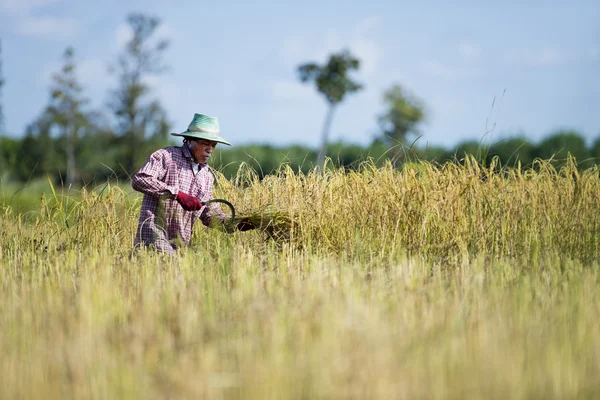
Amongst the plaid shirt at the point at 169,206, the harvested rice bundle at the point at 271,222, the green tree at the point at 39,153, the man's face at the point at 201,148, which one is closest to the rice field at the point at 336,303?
the harvested rice bundle at the point at 271,222

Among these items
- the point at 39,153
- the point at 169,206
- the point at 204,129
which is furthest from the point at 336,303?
the point at 39,153

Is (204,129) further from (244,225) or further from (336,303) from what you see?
(336,303)

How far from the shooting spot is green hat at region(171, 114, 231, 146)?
4766mm

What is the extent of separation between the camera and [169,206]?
480 centimetres

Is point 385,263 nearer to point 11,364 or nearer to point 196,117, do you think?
point 196,117

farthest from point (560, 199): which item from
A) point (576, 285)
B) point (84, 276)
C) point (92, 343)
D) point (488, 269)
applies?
point (92, 343)

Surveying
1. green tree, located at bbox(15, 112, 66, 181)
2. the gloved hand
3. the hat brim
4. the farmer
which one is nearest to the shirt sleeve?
the farmer

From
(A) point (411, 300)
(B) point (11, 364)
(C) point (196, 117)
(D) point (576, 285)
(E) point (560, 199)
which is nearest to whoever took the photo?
(B) point (11, 364)

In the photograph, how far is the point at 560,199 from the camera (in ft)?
17.7

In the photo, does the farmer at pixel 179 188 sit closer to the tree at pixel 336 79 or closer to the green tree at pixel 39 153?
the tree at pixel 336 79

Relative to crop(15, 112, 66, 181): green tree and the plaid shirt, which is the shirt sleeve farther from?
crop(15, 112, 66, 181): green tree

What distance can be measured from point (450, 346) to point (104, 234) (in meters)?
3.91

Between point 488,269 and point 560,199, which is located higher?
point 560,199

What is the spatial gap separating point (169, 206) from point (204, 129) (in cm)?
63
